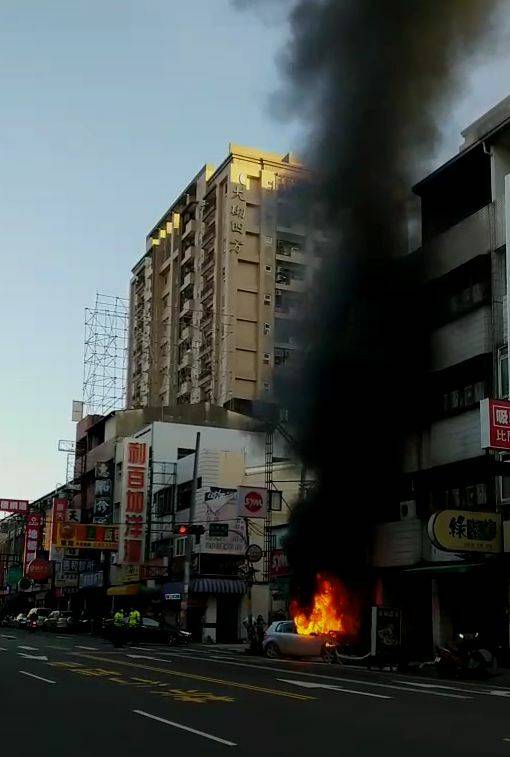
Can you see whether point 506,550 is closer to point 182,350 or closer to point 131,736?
point 131,736

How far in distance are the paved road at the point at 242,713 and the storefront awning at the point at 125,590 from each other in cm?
3397

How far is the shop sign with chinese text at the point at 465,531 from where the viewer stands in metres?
26.1

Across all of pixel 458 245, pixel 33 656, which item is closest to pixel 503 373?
pixel 458 245

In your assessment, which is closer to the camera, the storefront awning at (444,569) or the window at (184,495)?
the storefront awning at (444,569)

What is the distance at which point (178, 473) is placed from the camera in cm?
5628

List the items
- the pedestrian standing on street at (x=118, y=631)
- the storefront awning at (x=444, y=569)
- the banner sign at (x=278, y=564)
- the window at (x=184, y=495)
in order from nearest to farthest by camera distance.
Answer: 1. the storefront awning at (x=444, y=569)
2. the pedestrian standing on street at (x=118, y=631)
3. the banner sign at (x=278, y=564)
4. the window at (x=184, y=495)

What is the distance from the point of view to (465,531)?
26.6m

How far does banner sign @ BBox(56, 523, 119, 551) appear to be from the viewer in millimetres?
57000

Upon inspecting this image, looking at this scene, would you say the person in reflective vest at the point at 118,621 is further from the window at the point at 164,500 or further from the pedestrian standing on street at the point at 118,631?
the window at the point at 164,500

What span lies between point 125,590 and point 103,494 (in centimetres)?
899

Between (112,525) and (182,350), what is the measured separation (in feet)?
89.0

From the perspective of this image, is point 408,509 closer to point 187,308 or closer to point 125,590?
point 125,590

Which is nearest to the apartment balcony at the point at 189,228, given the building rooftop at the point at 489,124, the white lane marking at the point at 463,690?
the building rooftop at the point at 489,124

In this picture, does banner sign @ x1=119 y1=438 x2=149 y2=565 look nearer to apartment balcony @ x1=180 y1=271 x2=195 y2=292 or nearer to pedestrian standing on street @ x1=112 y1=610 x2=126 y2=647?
pedestrian standing on street @ x1=112 y1=610 x2=126 y2=647
